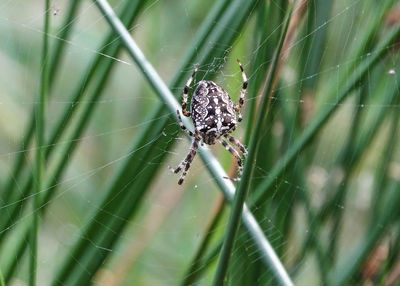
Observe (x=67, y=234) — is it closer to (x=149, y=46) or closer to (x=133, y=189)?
(x=149, y=46)

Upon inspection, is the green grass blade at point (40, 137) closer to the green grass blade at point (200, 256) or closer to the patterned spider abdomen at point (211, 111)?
the green grass blade at point (200, 256)

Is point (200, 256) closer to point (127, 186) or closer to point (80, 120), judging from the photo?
point (127, 186)

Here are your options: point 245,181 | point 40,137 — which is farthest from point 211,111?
point 245,181

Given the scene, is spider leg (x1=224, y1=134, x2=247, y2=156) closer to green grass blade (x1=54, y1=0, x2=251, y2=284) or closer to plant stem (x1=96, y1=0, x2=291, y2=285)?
Answer: green grass blade (x1=54, y1=0, x2=251, y2=284)

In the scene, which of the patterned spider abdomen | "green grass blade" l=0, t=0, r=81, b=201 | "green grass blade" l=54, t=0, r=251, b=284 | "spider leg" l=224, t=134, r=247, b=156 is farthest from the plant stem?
"spider leg" l=224, t=134, r=247, b=156

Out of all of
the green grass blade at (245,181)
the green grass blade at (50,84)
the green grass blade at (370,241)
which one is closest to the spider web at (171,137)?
the green grass blade at (50,84)

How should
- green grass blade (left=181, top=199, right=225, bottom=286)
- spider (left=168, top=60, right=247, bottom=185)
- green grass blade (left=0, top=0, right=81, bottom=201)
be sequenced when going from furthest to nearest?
spider (left=168, top=60, right=247, bottom=185), green grass blade (left=181, top=199, right=225, bottom=286), green grass blade (left=0, top=0, right=81, bottom=201)

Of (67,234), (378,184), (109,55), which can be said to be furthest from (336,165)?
(67,234)

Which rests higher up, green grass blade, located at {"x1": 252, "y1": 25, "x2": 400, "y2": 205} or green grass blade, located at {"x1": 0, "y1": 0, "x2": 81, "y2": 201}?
green grass blade, located at {"x1": 0, "y1": 0, "x2": 81, "y2": 201}
